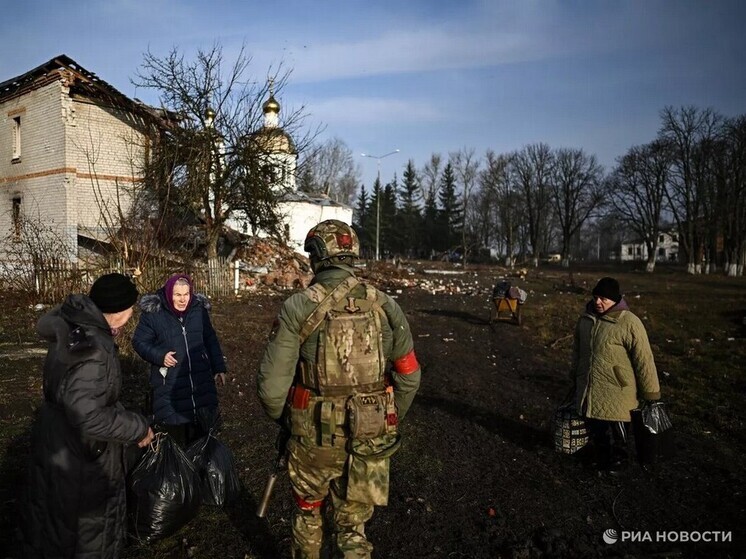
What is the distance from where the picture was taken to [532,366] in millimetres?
9234

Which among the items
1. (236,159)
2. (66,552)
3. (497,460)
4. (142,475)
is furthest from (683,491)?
(236,159)

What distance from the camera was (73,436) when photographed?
2.47 m

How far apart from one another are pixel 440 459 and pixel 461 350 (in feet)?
18.8

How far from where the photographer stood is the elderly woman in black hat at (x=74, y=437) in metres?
2.41

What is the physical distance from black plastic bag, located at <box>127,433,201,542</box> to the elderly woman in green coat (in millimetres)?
3450

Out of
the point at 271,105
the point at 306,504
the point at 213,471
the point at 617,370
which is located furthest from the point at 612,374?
the point at 271,105

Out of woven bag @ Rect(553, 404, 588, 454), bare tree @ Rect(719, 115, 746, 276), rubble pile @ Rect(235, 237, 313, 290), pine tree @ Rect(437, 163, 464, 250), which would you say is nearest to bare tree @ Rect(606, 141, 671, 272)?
bare tree @ Rect(719, 115, 746, 276)

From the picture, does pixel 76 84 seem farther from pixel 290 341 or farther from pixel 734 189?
pixel 734 189

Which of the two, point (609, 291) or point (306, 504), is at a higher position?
point (609, 291)

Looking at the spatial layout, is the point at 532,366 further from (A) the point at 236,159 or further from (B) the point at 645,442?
(A) the point at 236,159

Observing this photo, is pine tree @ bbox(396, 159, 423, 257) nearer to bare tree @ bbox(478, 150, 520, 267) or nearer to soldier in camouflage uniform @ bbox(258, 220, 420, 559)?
bare tree @ bbox(478, 150, 520, 267)

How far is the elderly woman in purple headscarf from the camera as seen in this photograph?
3955 millimetres

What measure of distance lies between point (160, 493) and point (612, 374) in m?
3.76

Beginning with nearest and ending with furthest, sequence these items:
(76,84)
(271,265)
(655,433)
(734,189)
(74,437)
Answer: (74,437)
(655,433)
(76,84)
(271,265)
(734,189)
